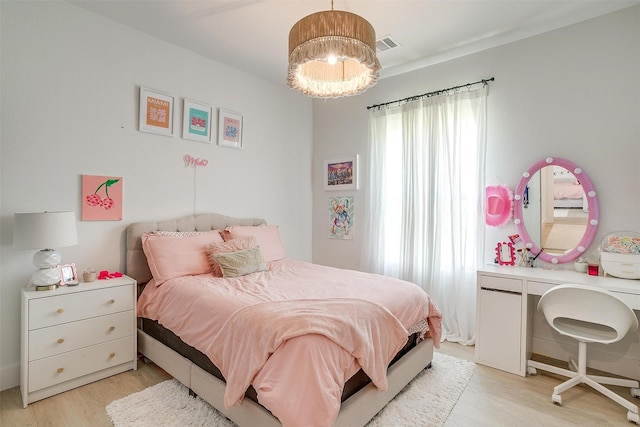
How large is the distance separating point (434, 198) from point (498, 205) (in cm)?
58

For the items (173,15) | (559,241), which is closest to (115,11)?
(173,15)

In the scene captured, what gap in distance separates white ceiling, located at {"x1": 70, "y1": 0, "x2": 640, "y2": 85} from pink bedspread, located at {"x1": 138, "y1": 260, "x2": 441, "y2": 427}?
2145mm

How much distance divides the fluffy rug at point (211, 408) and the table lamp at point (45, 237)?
0.96 m

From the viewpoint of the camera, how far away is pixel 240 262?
2625mm

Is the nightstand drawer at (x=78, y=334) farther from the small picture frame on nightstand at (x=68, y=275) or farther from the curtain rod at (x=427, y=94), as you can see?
the curtain rod at (x=427, y=94)

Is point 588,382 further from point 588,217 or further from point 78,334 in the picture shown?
point 78,334

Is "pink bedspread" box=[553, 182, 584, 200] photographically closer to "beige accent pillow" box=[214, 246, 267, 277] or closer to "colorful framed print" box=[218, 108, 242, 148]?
"beige accent pillow" box=[214, 246, 267, 277]

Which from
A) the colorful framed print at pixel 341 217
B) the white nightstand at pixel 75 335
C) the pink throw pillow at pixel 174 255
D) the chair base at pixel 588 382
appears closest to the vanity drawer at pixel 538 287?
the chair base at pixel 588 382

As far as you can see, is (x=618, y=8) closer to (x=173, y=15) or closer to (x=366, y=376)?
(x=366, y=376)

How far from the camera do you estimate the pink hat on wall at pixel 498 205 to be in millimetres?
2836

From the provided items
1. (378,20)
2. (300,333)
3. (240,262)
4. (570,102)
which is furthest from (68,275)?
(570,102)

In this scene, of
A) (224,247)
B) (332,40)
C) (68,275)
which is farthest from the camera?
(224,247)

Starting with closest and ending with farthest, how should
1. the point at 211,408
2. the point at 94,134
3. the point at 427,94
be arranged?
the point at 211,408 → the point at 94,134 → the point at 427,94

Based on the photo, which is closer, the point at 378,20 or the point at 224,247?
the point at 378,20
